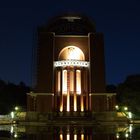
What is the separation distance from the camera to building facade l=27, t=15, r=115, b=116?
48.7 metres

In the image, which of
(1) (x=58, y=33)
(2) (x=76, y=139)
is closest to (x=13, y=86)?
(1) (x=58, y=33)

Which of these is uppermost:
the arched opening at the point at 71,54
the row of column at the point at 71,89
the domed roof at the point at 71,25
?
the domed roof at the point at 71,25

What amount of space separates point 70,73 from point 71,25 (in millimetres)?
7150

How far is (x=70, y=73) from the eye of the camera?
50.4 metres

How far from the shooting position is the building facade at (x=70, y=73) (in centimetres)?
4866

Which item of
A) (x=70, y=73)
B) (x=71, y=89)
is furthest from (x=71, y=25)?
(x=71, y=89)

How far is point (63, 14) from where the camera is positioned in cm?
5338

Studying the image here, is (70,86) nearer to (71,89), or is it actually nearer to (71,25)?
(71,89)

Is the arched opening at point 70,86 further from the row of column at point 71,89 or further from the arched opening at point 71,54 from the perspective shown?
the arched opening at point 71,54

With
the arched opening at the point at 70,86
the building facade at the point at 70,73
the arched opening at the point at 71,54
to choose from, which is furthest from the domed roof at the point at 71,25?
the arched opening at the point at 70,86

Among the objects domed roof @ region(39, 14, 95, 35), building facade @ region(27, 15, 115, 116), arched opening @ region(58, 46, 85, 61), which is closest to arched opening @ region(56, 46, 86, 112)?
building facade @ region(27, 15, 115, 116)

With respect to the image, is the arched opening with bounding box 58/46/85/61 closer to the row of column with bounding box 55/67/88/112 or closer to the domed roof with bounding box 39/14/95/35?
the domed roof with bounding box 39/14/95/35

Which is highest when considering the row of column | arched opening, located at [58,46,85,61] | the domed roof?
the domed roof

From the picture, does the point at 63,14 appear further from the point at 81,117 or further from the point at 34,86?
the point at 81,117
